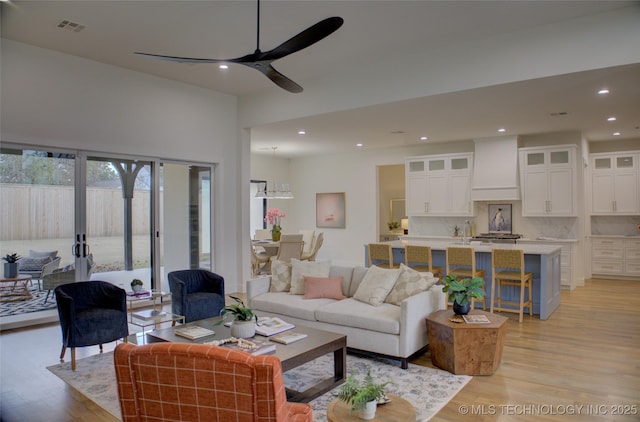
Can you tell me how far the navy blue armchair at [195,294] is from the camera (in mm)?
4824

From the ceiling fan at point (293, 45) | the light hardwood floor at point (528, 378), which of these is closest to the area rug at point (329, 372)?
the light hardwood floor at point (528, 378)

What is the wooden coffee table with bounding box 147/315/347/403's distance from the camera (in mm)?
3127

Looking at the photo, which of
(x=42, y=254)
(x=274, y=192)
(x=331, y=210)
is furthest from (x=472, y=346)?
(x=331, y=210)

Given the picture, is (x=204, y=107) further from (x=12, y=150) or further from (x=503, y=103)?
(x=503, y=103)

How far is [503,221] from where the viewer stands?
351 inches

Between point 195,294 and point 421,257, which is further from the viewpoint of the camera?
point 421,257

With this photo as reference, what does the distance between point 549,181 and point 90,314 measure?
307 inches

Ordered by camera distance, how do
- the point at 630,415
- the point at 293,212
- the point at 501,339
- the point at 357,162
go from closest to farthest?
1. the point at 630,415
2. the point at 501,339
3. the point at 357,162
4. the point at 293,212

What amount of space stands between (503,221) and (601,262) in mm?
2259

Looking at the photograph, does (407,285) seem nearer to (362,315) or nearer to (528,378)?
(362,315)

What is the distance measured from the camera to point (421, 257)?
20.6 feet

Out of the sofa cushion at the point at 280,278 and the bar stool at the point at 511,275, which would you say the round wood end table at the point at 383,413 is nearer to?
the sofa cushion at the point at 280,278

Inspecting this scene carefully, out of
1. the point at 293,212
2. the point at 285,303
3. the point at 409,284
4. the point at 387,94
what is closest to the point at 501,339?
the point at 409,284

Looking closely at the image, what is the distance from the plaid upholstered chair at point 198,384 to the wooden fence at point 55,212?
4.44 m
